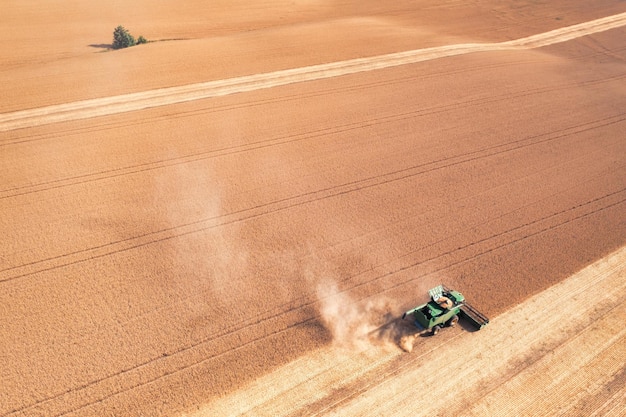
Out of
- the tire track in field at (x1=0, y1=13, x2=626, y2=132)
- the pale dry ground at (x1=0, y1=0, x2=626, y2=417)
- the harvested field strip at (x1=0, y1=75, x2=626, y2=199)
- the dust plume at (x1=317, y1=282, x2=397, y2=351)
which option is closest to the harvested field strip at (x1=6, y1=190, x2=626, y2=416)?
the pale dry ground at (x1=0, y1=0, x2=626, y2=417)

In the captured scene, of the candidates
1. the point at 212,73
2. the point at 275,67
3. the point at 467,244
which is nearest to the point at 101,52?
the point at 212,73

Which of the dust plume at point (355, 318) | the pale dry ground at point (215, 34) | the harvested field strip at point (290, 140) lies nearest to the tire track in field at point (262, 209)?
the harvested field strip at point (290, 140)

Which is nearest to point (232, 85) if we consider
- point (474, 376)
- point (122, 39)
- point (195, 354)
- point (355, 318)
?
point (122, 39)

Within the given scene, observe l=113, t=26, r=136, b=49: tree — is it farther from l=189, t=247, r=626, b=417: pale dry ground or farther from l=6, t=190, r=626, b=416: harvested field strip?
l=189, t=247, r=626, b=417: pale dry ground

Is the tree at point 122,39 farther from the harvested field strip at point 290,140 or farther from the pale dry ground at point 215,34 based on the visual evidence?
the harvested field strip at point 290,140

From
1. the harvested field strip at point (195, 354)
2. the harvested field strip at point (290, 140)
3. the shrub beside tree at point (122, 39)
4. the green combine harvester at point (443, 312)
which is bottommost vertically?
the harvested field strip at point (195, 354)

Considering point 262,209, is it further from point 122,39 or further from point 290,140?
point 122,39
